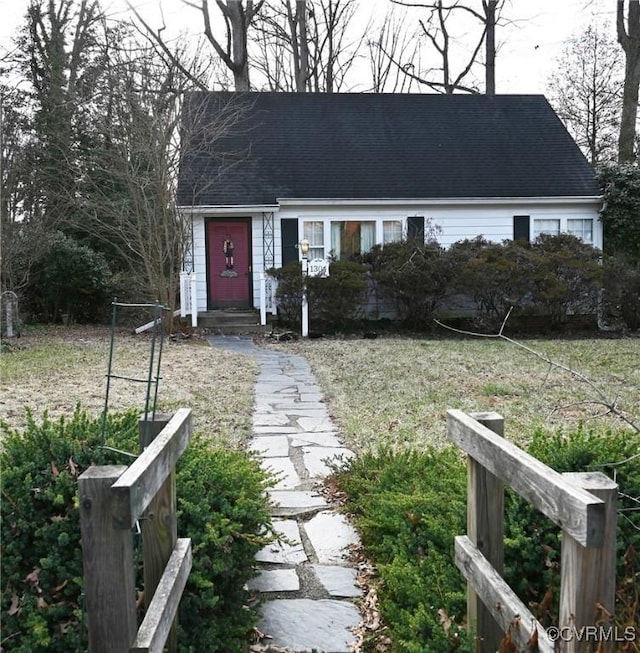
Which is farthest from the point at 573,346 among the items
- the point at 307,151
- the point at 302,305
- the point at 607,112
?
the point at 607,112

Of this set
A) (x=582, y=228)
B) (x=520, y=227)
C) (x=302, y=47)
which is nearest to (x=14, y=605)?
(x=520, y=227)

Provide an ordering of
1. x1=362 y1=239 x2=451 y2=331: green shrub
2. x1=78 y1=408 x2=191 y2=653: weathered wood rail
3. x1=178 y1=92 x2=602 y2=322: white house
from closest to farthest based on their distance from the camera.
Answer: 1. x1=78 y1=408 x2=191 y2=653: weathered wood rail
2. x1=362 y1=239 x2=451 y2=331: green shrub
3. x1=178 y1=92 x2=602 y2=322: white house

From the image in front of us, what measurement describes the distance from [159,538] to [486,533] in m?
1.14

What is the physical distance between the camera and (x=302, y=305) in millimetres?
14062

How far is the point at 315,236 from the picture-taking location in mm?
15695

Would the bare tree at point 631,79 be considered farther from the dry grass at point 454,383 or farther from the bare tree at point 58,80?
the bare tree at point 58,80

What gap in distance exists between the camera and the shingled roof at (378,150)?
15.6 metres

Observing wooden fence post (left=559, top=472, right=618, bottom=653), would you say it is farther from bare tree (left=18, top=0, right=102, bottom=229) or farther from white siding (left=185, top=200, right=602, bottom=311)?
bare tree (left=18, top=0, right=102, bottom=229)

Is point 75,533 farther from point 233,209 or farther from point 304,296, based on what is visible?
point 233,209

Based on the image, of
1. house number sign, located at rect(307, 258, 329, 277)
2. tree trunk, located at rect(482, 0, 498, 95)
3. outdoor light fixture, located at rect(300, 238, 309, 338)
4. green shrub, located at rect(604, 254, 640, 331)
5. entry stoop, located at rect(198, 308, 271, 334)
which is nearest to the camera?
green shrub, located at rect(604, 254, 640, 331)

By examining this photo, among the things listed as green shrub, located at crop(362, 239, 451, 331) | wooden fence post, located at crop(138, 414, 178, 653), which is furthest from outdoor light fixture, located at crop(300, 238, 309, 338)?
wooden fence post, located at crop(138, 414, 178, 653)

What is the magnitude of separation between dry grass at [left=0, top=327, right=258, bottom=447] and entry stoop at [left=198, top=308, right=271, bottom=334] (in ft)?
4.95

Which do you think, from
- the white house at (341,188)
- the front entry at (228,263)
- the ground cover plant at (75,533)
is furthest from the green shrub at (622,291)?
the ground cover plant at (75,533)

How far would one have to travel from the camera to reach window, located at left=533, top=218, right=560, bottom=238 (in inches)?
632
